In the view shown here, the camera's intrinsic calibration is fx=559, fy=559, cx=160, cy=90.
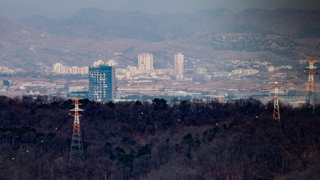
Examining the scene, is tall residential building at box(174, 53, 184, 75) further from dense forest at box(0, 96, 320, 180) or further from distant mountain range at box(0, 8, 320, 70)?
dense forest at box(0, 96, 320, 180)

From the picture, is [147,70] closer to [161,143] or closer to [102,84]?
[102,84]

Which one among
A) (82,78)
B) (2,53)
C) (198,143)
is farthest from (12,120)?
(2,53)

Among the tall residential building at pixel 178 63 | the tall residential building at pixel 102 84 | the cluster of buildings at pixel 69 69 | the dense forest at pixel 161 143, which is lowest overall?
the dense forest at pixel 161 143

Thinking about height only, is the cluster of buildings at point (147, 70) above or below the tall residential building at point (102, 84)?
above

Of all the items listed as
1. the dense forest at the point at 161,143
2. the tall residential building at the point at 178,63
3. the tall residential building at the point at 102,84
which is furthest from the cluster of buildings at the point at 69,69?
the dense forest at the point at 161,143

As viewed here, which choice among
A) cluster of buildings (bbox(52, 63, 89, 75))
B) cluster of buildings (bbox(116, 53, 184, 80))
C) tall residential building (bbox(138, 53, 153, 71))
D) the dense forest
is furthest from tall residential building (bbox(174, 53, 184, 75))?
the dense forest

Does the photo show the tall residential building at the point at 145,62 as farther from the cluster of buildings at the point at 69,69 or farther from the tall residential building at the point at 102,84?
the tall residential building at the point at 102,84
